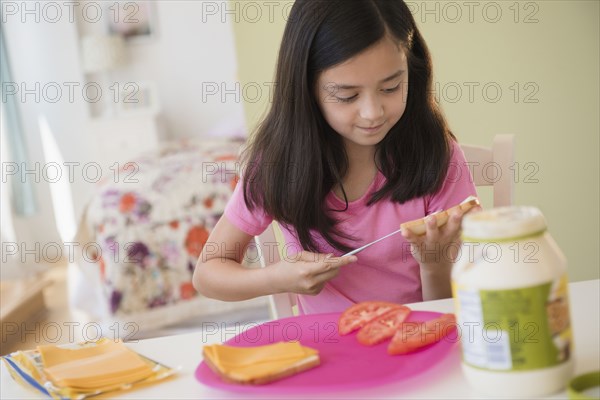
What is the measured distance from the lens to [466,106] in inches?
76.1

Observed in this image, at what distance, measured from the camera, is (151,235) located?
2.91 meters

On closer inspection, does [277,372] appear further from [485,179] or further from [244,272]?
[485,179]

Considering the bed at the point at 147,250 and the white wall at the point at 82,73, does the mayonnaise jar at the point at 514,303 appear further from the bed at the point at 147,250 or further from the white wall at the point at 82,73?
the white wall at the point at 82,73

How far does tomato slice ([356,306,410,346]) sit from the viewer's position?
84 cm

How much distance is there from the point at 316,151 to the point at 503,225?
2.01ft

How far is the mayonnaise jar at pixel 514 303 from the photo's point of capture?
2.03 ft

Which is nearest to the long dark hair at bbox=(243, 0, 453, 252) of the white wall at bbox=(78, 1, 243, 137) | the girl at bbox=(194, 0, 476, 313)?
the girl at bbox=(194, 0, 476, 313)

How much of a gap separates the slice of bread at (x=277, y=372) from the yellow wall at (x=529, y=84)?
1.13m

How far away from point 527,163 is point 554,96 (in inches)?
7.0

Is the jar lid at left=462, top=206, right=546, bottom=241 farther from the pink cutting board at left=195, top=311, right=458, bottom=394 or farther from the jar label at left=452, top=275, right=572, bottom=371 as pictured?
the pink cutting board at left=195, top=311, right=458, bottom=394

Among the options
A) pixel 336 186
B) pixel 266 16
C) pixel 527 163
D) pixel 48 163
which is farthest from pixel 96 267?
pixel 48 163

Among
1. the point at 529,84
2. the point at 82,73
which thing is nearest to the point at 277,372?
the point at 529,84

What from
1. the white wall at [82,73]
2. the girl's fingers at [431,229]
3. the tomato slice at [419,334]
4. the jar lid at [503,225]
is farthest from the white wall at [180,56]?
the jar lid at [503,225]

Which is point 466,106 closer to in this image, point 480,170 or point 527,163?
point 527,163
